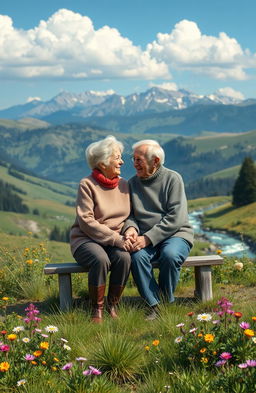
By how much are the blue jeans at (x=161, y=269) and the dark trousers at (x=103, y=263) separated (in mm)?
178

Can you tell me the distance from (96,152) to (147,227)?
1.43m

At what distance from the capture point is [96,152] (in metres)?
7.41

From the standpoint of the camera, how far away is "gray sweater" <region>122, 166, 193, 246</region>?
7.52 m

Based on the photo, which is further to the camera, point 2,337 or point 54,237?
point 54,237

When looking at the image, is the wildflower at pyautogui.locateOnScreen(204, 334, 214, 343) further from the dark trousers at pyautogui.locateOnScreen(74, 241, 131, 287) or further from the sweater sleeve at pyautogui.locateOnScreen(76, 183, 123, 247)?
the sweater sleeve at pyautogui.locateOnScreen(76, 183, 123, 247)

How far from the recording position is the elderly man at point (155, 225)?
7234mm

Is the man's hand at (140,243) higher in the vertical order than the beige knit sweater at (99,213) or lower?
lower

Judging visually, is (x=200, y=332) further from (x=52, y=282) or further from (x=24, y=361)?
(x=52, y=282)

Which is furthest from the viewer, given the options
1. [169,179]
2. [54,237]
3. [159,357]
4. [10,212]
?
[10,212]

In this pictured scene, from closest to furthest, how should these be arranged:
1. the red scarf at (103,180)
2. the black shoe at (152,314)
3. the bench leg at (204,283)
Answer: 1. the black shoe at (152,314)
2. the red scarf at (103,180)
3. the bench leg at (204,283)

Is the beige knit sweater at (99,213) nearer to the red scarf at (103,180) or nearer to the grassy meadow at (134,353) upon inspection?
the red scarf at (103,180)

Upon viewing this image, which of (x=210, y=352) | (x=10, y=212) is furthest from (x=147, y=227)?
(x=10, y=212)

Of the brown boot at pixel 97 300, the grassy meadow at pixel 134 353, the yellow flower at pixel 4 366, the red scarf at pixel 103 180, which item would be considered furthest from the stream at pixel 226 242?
the yellow flower at pixel 4 366

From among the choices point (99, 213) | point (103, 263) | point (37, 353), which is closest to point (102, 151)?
point (99, 213)
